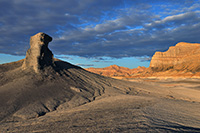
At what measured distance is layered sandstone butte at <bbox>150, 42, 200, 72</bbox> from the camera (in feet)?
297

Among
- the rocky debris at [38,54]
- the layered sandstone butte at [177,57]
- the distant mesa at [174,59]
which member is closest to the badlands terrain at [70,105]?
the rocky debris at [38,54]

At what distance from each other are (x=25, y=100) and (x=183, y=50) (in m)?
115

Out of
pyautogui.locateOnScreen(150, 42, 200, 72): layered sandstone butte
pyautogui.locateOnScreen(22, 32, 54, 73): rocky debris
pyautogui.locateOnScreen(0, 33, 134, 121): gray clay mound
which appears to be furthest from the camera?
pyautogui.locateOnScreen(150, 42, 200, 72): layered sandstone butte

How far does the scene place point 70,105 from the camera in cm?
1275

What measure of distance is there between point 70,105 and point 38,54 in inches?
318

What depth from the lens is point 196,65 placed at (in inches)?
3150

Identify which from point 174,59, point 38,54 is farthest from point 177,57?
point 38,54

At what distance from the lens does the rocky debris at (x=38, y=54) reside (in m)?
17.4

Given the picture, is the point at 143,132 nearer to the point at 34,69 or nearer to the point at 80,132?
the point at 80,132

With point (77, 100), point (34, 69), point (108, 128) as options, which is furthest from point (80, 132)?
point (34, 69)

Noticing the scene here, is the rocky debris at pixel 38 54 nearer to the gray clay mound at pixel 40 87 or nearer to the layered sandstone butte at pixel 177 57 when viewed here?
the gray clay mound at pixel 40 87

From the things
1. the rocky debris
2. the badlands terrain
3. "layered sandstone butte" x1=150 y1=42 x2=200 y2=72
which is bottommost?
the badlands terrain

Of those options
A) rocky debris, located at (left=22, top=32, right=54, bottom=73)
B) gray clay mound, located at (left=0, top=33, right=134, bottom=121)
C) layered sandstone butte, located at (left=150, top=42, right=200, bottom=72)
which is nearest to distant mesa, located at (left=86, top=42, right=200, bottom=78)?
layered sandstone butte, located at (left=150, top=42, right=200, bottom=72)

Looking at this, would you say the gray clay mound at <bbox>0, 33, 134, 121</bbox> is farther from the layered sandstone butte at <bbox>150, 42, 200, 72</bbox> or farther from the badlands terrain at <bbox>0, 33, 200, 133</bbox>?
the layered sandstone butte at <bbox>150, 42, 200, 72</bbox>
